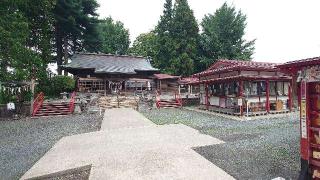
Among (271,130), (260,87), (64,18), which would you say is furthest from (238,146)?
(64,18)

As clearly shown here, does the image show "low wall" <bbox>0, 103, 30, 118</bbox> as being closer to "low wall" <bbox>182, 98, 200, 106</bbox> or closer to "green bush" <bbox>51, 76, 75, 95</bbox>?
"green bush" <bbox>51, 76, 75, 95</bbox>

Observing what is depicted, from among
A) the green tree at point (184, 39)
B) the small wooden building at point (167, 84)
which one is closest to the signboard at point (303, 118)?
the small wooden building at point (167, 84)

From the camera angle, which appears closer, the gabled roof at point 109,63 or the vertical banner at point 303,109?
the vertical banner at point 303,109

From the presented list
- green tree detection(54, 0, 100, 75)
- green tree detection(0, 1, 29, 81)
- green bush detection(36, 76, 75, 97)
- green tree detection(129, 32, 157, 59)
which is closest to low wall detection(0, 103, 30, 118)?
green tree detection(0, 1, 29, 81)

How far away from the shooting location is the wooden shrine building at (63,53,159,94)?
110 ft

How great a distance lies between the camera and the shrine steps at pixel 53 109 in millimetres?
20302

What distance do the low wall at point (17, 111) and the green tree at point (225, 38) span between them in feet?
98.1

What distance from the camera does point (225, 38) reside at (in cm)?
4397

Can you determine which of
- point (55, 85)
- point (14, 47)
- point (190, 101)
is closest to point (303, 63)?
point (14, 47)

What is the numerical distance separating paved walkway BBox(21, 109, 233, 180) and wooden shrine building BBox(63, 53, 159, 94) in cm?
2272

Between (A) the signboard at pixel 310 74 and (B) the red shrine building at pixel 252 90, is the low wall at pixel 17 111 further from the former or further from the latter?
(A) the signboard at pixel 310 74

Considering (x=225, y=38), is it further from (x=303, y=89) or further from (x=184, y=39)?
(x=303, y=89)

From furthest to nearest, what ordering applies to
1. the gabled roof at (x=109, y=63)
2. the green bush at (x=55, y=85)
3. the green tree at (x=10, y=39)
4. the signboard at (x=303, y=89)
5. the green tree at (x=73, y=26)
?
the green tree at (x=73, y=26) < the gabled roof at (x=109, y=63) < the green bush at (x=55, y=85) < the green tree at (x=10, y=39) < the signboard at (x=303, y=89)

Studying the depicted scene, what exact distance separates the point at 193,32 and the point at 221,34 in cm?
531
